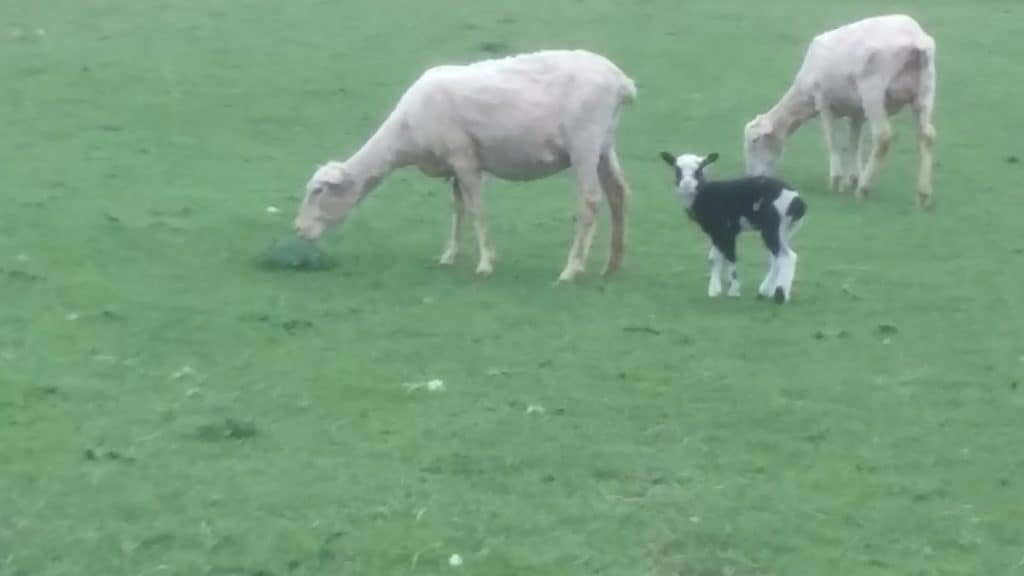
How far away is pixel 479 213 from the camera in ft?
40.1

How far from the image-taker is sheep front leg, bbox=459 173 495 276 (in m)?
12.2

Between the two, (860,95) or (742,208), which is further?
(860,95)

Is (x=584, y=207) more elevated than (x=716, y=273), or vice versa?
(x=584, y=207)

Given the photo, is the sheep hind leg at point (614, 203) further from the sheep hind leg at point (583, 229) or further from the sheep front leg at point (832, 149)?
the sheep front leg at point (832, 149)

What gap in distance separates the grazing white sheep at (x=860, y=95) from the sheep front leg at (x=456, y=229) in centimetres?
367

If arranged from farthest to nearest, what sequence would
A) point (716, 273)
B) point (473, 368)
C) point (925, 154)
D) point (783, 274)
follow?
point (925, 154) < point (716, 273) < point (783, 274) < point (473, 368)

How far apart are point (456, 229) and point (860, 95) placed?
424cm

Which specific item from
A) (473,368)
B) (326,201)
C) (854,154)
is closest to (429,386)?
(473,368)

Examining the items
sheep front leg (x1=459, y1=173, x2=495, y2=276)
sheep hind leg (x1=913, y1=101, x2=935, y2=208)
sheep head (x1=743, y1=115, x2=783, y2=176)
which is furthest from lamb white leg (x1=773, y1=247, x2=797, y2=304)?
sheep head (x1=743, y1=115, x2=783, y2=176)

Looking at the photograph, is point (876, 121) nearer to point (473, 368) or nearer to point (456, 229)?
point (456, 229)

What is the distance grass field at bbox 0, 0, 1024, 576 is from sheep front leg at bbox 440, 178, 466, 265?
174 mm

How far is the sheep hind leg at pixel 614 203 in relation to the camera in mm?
12305

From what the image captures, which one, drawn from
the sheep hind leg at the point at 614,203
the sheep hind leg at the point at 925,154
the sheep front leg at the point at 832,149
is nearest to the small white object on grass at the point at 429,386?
the sheep hind leg at the point at 614,203

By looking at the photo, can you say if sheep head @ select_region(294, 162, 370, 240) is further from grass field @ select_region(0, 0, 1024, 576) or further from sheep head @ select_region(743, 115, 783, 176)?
sheep head @ select_region(743, 115, 783, 176)
